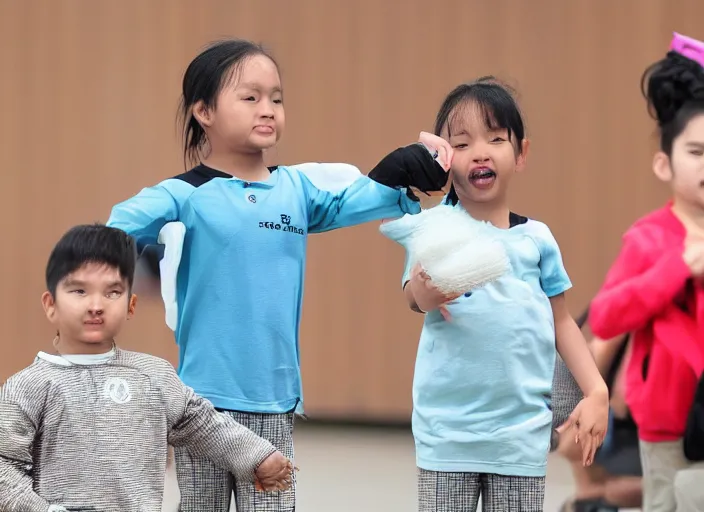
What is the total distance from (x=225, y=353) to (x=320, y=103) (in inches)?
160

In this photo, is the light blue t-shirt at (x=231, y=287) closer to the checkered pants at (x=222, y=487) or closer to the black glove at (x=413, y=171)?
the checkered pants at (x=222, y=487)

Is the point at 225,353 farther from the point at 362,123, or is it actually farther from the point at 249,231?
the point at 362,123

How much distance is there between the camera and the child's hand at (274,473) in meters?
2.74

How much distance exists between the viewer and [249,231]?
2.93m

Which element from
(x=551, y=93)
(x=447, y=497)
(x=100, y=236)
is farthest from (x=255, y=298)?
(x=551, y=93)

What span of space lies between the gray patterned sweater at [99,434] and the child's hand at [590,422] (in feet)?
2.45

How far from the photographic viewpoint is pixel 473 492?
2969 millimetres

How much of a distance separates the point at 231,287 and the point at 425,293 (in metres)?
0.46

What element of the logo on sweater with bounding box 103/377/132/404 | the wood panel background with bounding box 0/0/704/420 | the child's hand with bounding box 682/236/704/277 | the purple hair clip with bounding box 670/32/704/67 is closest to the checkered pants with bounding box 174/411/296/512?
the logo on sweater with bounding box 103/377/132/404

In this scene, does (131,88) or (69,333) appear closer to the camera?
(69,333)

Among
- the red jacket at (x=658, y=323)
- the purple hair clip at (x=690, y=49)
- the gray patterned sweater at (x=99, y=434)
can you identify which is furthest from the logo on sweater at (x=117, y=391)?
the purple hair clip at (x=690, y=49)

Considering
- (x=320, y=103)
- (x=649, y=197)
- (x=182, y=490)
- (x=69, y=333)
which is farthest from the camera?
(x=320, y=103)

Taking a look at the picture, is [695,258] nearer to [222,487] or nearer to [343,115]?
[222,487]

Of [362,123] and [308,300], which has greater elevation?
[362,123]
